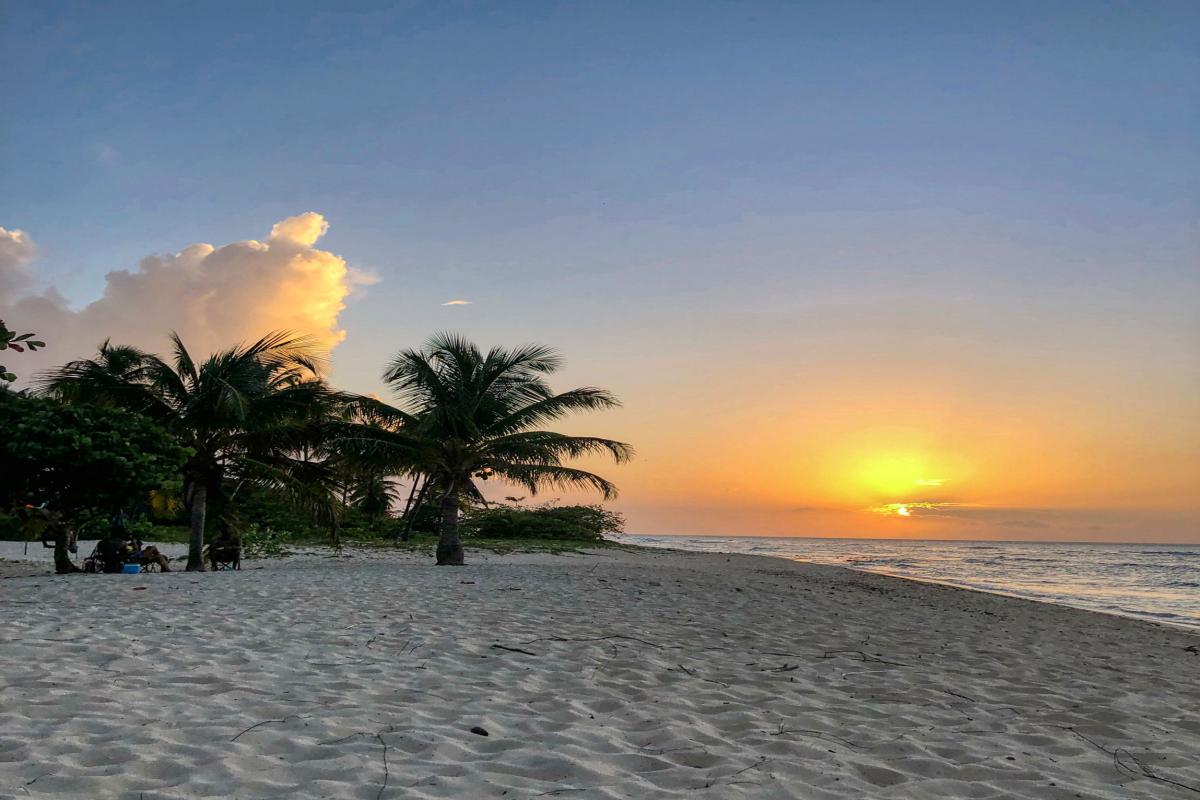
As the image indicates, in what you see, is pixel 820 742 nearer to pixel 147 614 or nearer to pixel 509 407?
pixel 147 614

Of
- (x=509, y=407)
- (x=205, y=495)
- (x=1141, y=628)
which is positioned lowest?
(x=1141, y=628)

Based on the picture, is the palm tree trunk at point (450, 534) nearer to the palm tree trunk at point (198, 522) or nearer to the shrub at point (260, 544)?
the palm tree trunk at point (198, 522)

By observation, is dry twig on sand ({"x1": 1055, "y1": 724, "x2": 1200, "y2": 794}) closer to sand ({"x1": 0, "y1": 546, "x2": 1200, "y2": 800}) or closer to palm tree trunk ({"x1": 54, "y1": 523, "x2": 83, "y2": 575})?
sand ({"x1": 0, "y1": 546, "x2": 1200, "y2": 800})

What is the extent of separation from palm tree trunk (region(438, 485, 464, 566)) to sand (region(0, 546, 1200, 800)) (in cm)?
971

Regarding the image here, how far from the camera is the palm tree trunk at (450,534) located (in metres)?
19.0

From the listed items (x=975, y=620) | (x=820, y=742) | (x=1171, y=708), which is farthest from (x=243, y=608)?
(x=975, y=620)

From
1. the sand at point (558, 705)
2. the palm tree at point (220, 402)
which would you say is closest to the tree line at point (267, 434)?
the palm tree at point (220, 402)

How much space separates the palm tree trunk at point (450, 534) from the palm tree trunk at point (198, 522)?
17.8 ft

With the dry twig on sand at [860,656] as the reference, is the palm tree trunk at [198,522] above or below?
above

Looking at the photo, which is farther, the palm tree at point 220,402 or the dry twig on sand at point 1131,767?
the palm tree at point 220,402

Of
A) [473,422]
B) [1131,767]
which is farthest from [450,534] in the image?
[1131,767]

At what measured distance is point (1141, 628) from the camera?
12016 millimetres

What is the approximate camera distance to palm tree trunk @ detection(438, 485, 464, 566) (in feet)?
62.5

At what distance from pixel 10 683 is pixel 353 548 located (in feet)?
75.4
